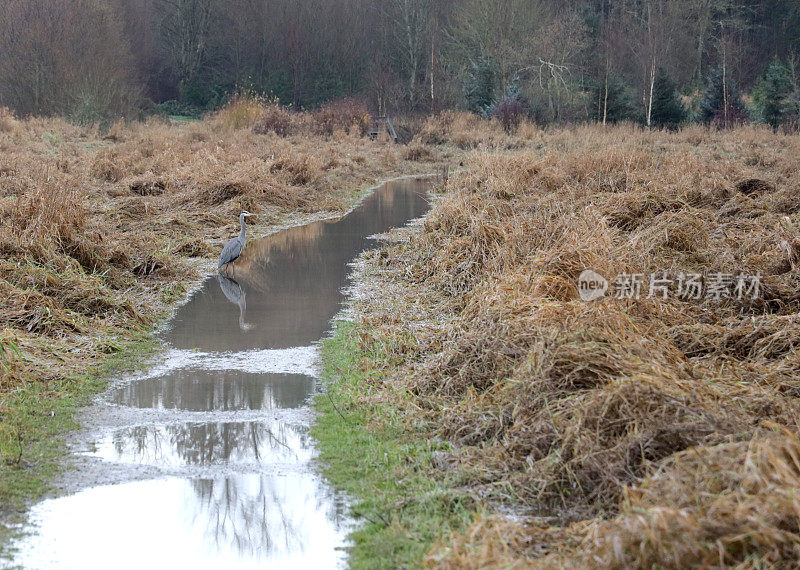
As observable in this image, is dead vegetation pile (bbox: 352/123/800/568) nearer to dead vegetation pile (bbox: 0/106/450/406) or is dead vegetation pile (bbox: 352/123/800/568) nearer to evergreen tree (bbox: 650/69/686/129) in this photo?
dead vegetation pile (bbox: 0/106/450/406)

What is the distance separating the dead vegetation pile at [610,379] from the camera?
3.37 metres

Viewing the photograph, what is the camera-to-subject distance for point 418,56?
153 feet

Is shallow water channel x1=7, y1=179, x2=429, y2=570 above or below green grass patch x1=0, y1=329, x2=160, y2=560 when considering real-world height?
below

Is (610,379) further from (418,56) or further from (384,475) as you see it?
(418,56)

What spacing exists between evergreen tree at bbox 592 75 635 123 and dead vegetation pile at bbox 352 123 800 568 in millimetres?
23634

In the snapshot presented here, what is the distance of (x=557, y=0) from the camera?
170 ft

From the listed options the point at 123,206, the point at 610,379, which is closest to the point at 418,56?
the point at 123,206

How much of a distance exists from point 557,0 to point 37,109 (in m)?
31.7

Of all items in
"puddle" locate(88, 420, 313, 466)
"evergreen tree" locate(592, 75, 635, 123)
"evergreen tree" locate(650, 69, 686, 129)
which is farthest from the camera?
"evergreen tree" locate(650, 69, 686, 129)

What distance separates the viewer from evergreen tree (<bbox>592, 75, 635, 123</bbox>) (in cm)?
3375

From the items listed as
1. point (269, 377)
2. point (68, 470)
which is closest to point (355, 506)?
point (68, 470)

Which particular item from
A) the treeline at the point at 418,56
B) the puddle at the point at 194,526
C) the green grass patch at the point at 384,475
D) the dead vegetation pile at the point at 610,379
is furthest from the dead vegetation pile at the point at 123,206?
the treeline at the point at 418,56

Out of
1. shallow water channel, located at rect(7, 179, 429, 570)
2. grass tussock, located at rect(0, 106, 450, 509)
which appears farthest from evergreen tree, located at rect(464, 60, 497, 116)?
shallow water channel, located at rect(7, 179, 429, 570)

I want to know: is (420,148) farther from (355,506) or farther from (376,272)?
(355,506)
